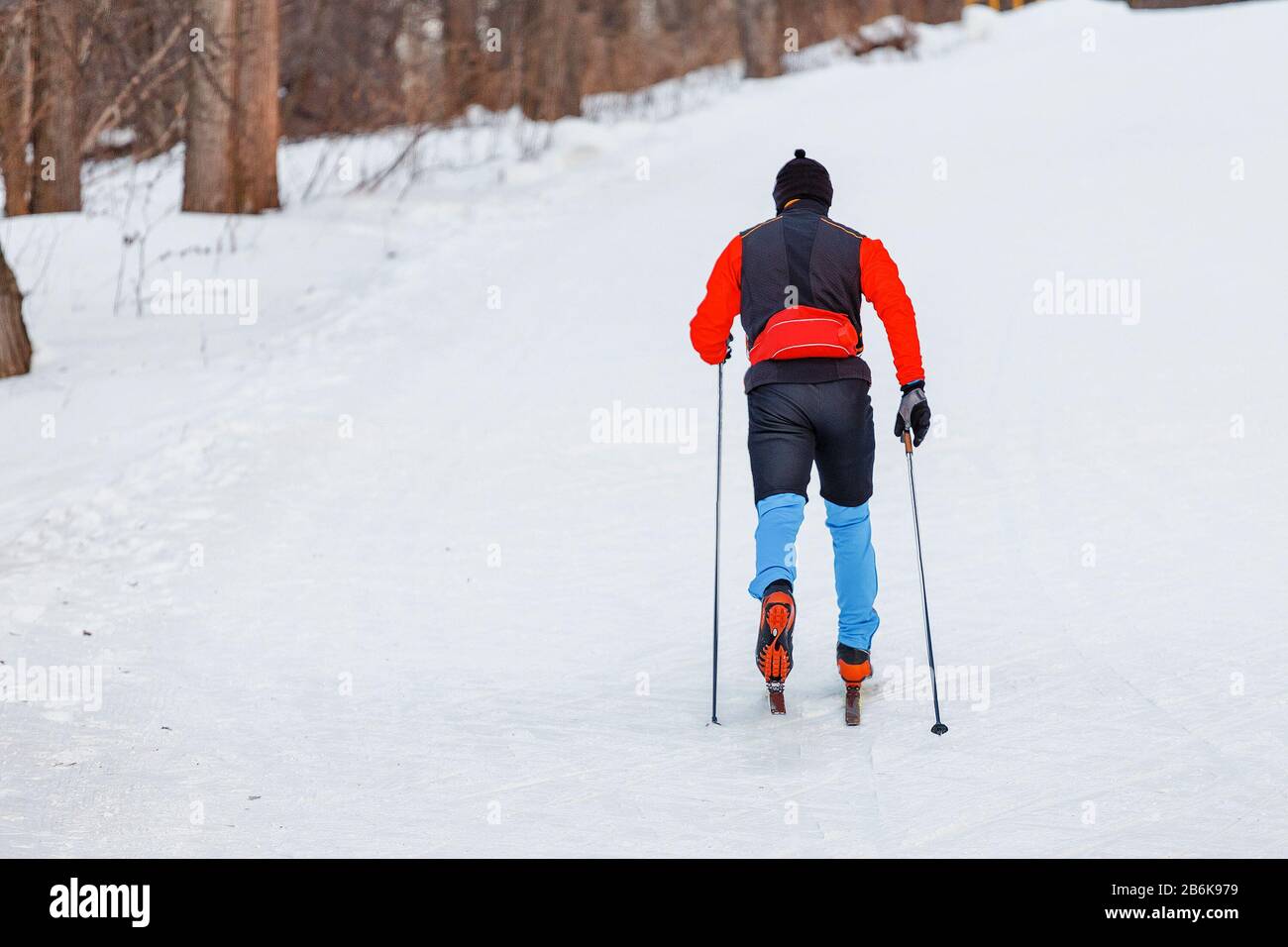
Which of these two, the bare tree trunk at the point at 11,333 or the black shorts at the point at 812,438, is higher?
the bare tree trunk at the point at 11,333

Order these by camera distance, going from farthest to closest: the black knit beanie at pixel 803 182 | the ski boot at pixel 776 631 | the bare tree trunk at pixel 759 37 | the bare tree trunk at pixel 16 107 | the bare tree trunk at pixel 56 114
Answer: the bare tree trunk at pixel 759 37, the bare tree trunk at pixel 56 114, the bare tree trunk at pixel 16 107, the black knit beanie at pixel 803 182, the ski boot at pixel 776 631

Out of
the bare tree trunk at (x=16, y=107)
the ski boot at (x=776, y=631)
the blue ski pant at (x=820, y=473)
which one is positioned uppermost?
the bare tree trunk at (x=16, y=107)

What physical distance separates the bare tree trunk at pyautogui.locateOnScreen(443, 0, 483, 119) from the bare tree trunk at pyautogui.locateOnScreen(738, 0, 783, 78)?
442cm

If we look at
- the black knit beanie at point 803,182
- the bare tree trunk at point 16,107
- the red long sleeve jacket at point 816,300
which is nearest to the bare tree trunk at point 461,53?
the bare tree trunk at point 16,107

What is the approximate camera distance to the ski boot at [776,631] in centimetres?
541

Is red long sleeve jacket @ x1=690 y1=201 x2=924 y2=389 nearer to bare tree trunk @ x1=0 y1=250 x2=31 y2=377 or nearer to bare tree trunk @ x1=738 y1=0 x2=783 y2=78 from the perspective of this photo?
bare tree trunk @ x1=0 y1=250 x2=31 y2=377

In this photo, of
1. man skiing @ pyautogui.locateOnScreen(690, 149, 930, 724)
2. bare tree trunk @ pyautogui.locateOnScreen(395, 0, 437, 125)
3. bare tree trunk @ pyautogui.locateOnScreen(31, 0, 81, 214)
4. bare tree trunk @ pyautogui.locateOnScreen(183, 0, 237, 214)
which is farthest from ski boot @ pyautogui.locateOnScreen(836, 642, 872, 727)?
bare tree trunk @ pyautogui.locateOnScreen(395, 0, 437, 125)

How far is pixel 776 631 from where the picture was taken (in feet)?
17.8

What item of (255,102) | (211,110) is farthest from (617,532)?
(255,102)

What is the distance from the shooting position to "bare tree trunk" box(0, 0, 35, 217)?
12719 mm

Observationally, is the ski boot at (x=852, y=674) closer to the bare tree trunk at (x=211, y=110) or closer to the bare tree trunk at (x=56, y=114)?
the bare tree trunk at (x=56, y=114)

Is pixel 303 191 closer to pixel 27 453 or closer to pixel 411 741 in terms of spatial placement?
pixel 27 453

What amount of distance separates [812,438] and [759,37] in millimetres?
22053

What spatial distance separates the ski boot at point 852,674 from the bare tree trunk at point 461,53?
15.4m
